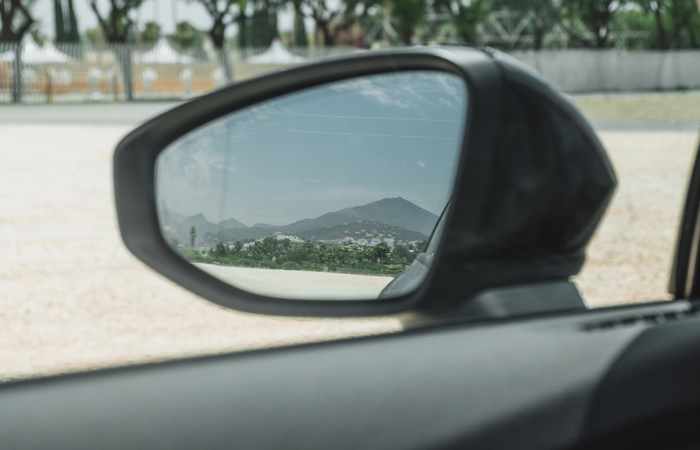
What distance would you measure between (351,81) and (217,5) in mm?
28822

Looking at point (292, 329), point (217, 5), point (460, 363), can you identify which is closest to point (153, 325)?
point (292, 329)

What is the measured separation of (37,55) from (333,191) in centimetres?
3116

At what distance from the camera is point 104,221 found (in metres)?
6.04

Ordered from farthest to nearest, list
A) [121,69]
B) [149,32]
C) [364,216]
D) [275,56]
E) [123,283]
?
[149,32] < [121,69] < [275,56] < [123,283] < [364,216]

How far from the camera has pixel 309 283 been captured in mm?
1552

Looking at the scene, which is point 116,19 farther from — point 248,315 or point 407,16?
point 248,315

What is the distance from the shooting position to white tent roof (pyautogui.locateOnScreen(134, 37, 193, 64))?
32.8 meters

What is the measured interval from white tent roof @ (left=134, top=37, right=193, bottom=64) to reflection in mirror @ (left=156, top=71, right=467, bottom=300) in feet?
105

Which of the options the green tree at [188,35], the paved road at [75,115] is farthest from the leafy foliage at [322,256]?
the green tree at [188,35]

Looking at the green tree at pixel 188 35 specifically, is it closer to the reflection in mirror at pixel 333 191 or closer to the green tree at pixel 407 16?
the green tree at pixel 407 16

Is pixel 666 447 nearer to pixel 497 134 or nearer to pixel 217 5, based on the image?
pixel 497 134

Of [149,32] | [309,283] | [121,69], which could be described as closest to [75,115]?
[121,69]

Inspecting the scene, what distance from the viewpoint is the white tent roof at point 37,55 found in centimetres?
2838

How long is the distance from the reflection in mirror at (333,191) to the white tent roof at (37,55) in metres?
29.2
